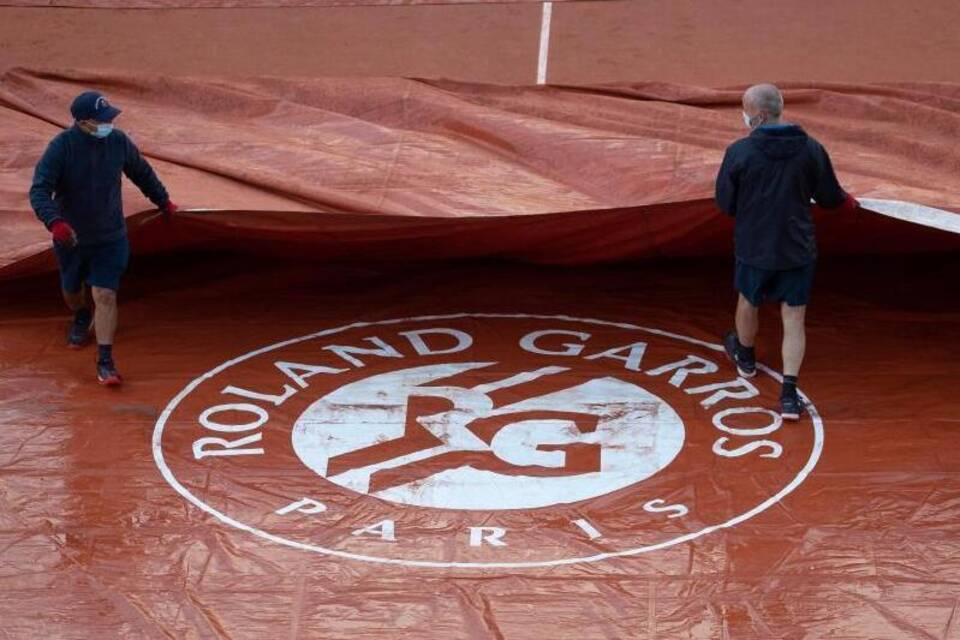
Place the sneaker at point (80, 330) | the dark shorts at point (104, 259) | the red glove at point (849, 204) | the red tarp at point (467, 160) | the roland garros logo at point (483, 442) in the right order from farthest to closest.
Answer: the sneaker at point (80, 330) → the red tarp at point (467, 160) → the dark shorts at point (104, 259) → the red glove at point (849, 204) → the roland garros logo at point (483, 442)

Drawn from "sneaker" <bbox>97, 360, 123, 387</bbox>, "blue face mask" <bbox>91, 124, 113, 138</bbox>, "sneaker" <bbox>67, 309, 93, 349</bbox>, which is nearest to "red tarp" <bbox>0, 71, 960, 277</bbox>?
"sneaker" <bbox>67, 309, 93, 349</bbox>

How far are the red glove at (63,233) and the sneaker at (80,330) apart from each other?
0.71 meters

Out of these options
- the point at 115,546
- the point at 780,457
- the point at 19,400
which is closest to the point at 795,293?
the point at 780,457

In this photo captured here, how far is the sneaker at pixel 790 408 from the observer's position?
5.74 meters

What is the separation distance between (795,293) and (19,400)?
9.29ft

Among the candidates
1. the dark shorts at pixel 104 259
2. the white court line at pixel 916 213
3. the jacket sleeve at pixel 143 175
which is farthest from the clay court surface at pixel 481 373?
the dark shorts at pixel 104 259

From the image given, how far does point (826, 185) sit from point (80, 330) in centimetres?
294

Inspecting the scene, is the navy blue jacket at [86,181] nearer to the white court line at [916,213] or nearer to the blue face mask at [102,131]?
the blue face mask at [102,131]

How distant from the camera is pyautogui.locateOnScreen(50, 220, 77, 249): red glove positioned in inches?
226

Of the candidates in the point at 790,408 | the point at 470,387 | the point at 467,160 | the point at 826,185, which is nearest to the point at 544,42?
the point at 467,160

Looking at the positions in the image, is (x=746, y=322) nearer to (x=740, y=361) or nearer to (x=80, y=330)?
(x=740, y=361)

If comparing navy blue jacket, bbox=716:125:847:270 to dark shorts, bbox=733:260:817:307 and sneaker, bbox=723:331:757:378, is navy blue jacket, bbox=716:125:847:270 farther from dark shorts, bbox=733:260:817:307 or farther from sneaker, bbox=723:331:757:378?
sneaker, bbox=723:331:757:378

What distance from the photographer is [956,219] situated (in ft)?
18.9

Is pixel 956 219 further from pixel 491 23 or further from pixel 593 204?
pixel 491 23
